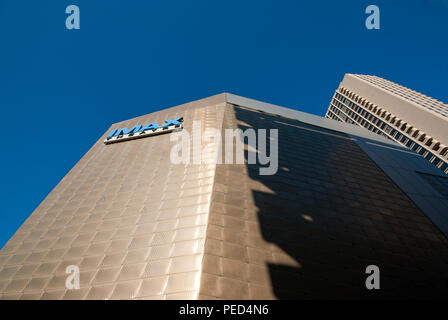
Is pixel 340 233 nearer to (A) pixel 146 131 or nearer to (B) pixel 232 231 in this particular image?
(B) pixel 232 231

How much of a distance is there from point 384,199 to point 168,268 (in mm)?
13404

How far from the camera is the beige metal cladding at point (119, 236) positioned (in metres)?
7.32

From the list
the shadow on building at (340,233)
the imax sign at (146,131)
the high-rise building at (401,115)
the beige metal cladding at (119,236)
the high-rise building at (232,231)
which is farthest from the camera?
the high-rise building at (401,115)

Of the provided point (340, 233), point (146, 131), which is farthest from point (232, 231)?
point (146, 131)

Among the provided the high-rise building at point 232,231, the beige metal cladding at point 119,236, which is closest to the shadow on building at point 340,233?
the high-rise building at point 232,231

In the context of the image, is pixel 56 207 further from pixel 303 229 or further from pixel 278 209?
pixel 303 229

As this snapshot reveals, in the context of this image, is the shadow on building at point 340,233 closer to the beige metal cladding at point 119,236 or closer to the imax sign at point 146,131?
the beige metal cladding at point 119,236

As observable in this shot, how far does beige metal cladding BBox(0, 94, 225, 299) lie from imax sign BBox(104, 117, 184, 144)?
3936mm

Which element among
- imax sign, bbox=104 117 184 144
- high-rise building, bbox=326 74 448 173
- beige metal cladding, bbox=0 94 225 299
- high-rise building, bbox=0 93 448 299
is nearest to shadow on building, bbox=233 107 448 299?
high-rise building, bbox=0 93 448 299

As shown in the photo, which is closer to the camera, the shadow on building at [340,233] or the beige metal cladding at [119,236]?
the beige metal cladding at [119,236]

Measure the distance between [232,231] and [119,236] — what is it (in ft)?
17.8

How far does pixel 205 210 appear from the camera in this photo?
30.4ft

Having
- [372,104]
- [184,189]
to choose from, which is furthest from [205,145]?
[372,104]

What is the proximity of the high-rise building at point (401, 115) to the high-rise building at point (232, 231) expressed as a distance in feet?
143
